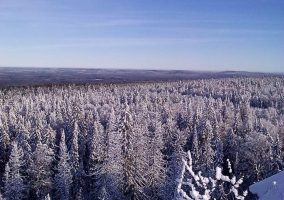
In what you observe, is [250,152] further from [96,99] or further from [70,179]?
[96,99]

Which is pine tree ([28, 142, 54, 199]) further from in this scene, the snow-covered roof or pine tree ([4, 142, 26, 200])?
the snow-covered roof

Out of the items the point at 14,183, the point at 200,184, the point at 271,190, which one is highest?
the point at 200,184

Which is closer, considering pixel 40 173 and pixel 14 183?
pixel 14 183

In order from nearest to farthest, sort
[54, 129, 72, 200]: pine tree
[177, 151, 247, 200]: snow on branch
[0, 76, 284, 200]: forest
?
[177, 151, 247, 200]: snow on branch < [0, 76, 284, 200]: forest < [54, 129, 72, 200]: pine tree

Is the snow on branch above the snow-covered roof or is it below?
above

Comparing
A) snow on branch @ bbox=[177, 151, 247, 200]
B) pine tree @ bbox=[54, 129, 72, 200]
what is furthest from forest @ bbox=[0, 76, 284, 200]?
snow on branch @ bbox=[177, 151, 247, 200]

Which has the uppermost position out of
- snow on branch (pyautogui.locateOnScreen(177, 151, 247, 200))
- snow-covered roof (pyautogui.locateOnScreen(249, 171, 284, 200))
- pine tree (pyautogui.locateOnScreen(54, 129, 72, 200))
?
snow on branch (pyautogui.locateOnScreen(177, 151, 247, 200))

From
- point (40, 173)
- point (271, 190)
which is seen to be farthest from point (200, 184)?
point (40, 173)

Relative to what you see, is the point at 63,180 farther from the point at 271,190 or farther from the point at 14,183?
the point at 271,190

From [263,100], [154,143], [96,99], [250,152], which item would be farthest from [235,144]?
[263,100]

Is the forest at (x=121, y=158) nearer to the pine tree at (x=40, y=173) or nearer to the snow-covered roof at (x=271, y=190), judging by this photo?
the pine tree at (x=40, y=173)

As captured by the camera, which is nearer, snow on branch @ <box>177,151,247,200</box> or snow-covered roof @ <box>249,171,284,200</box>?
snow on branch @ <box>177,151,247,200</box>
